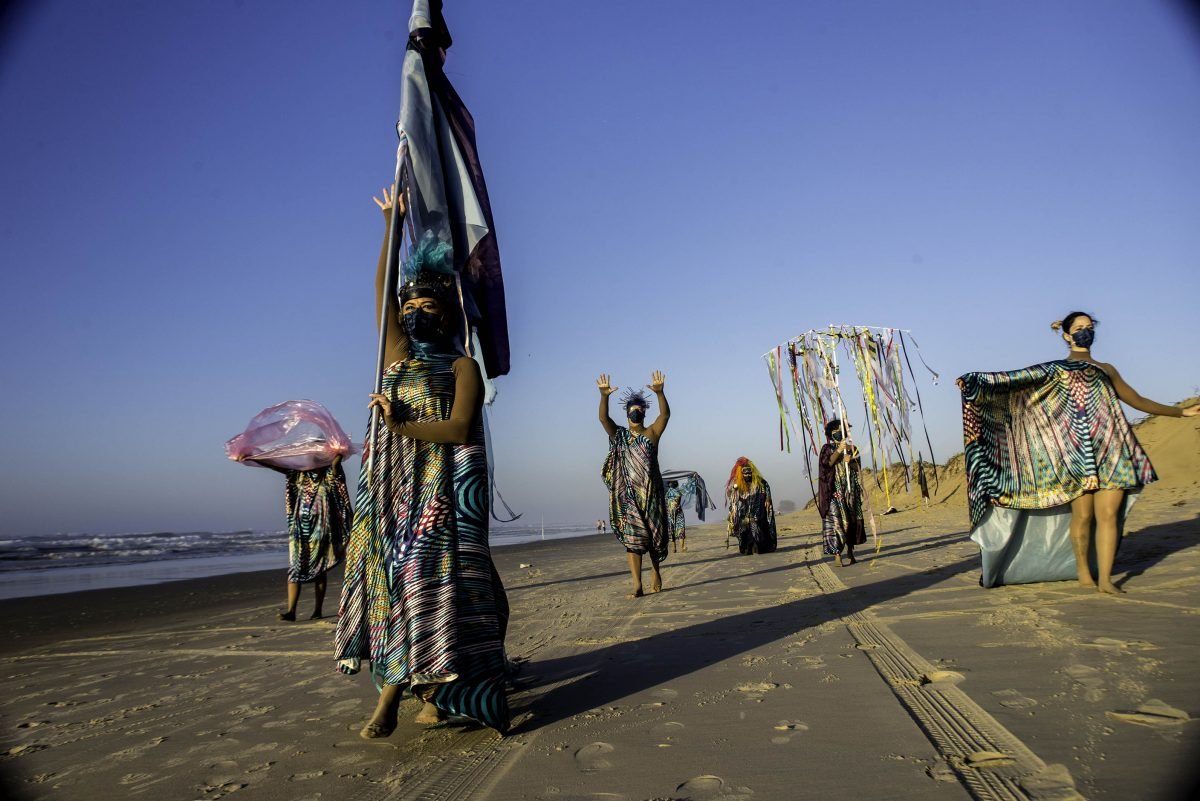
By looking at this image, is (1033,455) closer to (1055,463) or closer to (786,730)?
(1055,463)

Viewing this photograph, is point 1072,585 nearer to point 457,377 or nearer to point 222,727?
point 457,377

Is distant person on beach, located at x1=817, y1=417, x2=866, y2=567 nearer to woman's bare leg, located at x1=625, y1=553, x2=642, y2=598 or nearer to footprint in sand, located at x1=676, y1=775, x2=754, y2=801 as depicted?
woman's bare leg, located at x1=625, y1=553, x2=642, y2=598

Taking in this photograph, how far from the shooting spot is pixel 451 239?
3904 millimetres

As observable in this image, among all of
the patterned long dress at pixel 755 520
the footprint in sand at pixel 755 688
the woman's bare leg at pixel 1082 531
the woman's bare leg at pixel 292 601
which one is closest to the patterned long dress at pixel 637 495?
the woman's bare leg at pixel 292 601

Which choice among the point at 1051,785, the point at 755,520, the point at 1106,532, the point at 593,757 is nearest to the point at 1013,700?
the point at 1051,785

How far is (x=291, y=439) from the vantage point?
7863mm

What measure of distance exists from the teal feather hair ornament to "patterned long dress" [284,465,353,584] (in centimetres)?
504

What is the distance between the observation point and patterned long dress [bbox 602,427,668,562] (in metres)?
8.46

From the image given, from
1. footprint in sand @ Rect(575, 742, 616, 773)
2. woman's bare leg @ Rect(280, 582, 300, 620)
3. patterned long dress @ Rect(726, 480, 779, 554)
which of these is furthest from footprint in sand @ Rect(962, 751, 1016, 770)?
patterned long dress @ Rect(726, 480, 779, 554)

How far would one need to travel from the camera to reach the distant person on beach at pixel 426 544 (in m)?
3.17

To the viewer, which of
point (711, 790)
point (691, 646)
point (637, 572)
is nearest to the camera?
point (711, 790)

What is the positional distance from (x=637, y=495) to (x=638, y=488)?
80mm

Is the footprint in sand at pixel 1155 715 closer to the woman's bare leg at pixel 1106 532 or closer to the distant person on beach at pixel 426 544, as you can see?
the distant person on beach at pixel 426 544

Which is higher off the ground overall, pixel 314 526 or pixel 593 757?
pixel 314 526
